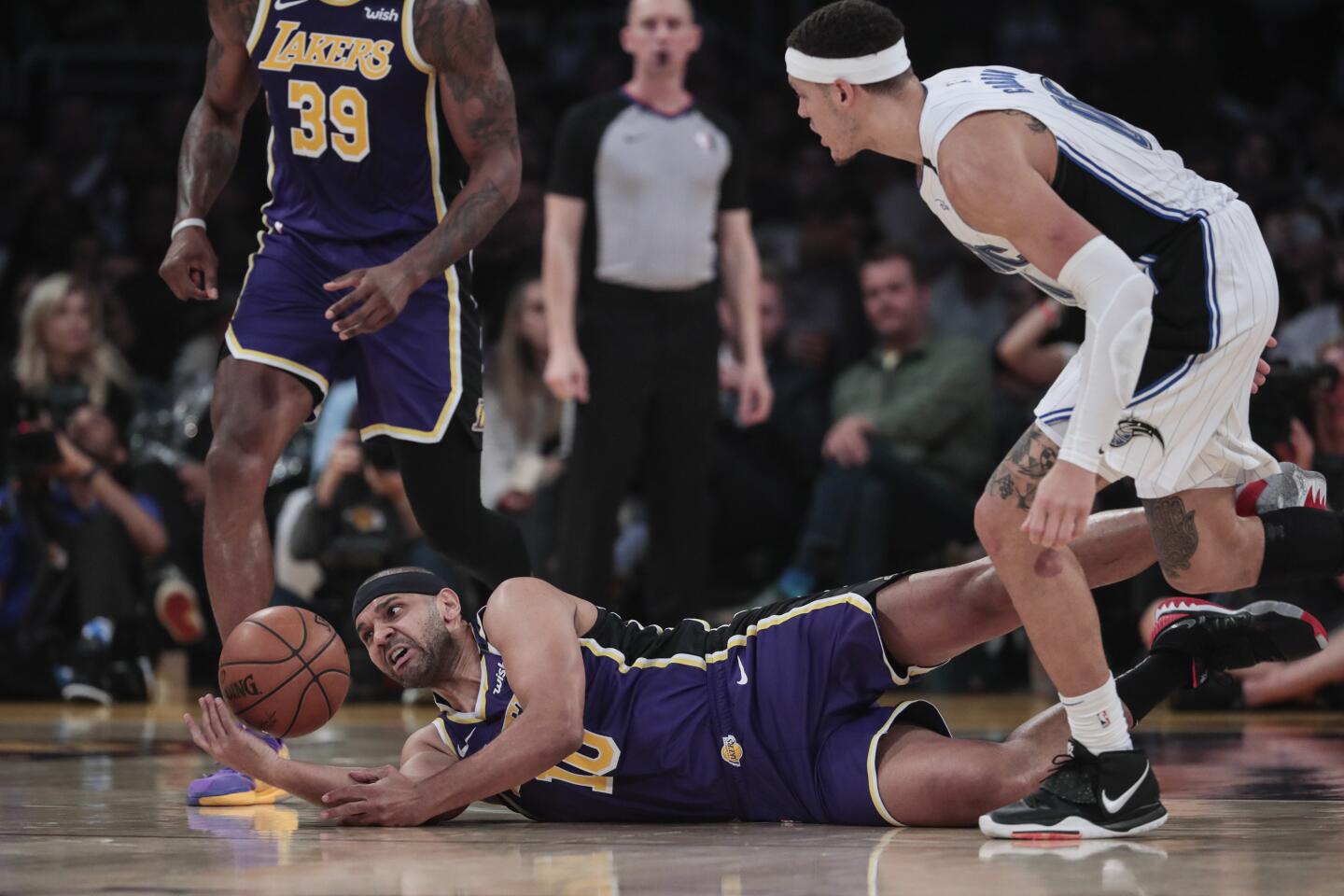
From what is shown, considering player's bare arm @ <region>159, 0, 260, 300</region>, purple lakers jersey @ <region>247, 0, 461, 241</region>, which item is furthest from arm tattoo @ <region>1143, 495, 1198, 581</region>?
player's bare arm @ <region>159, 0, 260, 300</region>

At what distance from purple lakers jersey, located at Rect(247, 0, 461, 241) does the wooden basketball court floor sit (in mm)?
1499

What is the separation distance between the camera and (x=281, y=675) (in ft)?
12.9

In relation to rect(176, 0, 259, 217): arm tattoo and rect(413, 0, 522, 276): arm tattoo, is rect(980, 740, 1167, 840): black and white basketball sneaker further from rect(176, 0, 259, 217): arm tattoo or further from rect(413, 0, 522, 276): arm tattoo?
rect(176, 0, 259, 217): arm tattoo

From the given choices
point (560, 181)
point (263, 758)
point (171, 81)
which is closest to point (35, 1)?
point (171, 81)

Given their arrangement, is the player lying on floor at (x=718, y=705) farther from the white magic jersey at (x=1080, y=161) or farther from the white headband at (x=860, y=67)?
the white headband at (x=860, y=67)

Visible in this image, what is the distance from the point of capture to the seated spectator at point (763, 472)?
8.23 m

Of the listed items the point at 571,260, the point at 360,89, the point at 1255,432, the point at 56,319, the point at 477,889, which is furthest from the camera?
the point at 56,319

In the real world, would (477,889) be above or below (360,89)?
below

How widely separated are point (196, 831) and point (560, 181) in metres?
3.82

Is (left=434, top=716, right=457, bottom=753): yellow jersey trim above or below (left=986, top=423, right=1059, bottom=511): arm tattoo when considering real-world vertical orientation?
below

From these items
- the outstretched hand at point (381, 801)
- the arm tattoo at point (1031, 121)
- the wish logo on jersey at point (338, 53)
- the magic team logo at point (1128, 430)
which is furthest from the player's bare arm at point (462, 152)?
the magic team logo at point (1128, 430)

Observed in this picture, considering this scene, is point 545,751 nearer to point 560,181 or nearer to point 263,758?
point 263,758

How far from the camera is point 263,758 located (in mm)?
3719

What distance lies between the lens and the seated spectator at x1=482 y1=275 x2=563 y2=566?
26.8 feet
